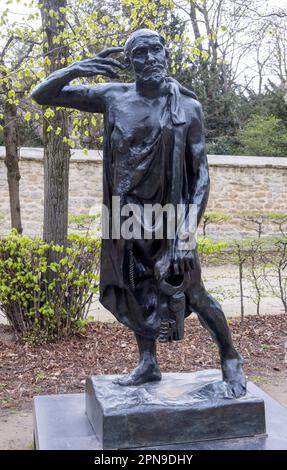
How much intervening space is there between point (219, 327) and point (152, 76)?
5.00ft

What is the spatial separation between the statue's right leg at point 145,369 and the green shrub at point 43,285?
2.80 meters

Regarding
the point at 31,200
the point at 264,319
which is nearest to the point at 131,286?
the point at 264,319

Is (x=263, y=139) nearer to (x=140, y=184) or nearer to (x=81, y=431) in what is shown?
(x=140, y=184)

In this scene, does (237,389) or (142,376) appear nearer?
(237,389)

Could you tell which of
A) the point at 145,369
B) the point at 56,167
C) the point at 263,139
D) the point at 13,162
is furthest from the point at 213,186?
the point at 145,369

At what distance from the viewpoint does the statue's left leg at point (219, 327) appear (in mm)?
3164

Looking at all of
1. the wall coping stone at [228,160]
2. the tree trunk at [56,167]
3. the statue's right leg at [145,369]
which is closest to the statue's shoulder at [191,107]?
the statue's right leg at [145,369]

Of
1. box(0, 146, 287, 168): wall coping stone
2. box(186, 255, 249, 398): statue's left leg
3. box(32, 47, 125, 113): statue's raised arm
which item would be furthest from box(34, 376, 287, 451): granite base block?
box(0, 146, 287, 168): wall coping stone

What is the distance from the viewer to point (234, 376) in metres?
3.28

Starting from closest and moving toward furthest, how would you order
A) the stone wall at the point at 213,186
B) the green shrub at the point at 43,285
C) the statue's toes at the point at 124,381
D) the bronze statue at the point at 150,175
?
the bronze statue at the point at 150,175
the statue's toes at the point at 124,381
the green shrub at the point at 43,285
the stone wall at the point at 213,186

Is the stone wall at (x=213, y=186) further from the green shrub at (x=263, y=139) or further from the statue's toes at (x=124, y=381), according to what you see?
the statue's toes at (x=124, y=381)

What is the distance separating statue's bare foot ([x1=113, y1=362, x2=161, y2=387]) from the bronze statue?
30cm

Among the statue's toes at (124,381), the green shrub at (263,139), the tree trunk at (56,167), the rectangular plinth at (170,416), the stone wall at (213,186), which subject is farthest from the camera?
the green shrub at (263,139)
